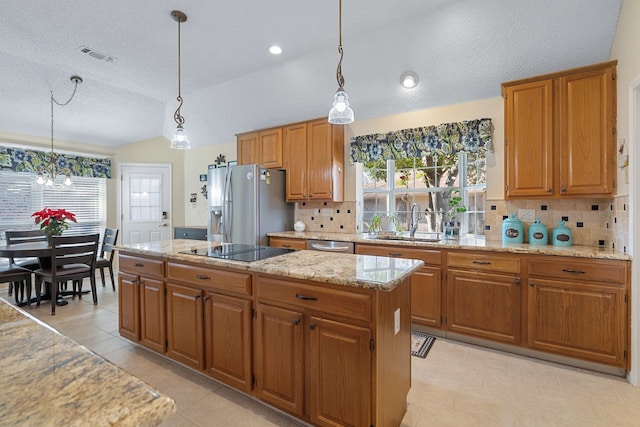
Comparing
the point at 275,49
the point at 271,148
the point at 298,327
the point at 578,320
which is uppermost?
the point at 275,49

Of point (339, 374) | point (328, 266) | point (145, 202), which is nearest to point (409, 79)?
point (328, 266)

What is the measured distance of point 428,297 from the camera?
2893mm

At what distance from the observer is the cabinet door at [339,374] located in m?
1.44

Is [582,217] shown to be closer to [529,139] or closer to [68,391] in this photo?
[529,139]

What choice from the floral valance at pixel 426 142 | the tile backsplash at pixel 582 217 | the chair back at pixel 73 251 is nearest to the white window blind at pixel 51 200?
the chair back at pixel 73 251

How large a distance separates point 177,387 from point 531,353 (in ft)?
9.13

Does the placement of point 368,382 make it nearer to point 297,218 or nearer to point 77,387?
point 77,387

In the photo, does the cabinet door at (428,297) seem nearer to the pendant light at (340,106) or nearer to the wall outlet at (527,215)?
the wall outlet at (527,215)

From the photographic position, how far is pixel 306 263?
72.2 inches

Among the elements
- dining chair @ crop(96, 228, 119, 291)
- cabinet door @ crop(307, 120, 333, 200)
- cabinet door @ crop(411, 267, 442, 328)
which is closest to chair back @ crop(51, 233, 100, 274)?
dining chair @ crop(96, 228, 119, 291)

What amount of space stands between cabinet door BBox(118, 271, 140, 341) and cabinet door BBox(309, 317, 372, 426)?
176cm

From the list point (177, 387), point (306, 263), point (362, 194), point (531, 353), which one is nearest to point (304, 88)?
point (362, 194)

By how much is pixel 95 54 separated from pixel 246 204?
2.33 m

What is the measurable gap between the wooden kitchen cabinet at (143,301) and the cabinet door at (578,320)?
2956 mm
